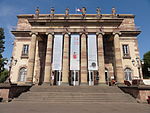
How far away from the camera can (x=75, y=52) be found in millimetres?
17500

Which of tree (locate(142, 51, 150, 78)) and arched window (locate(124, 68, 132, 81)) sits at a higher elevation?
tree (locate(142, 51, 150, 78))

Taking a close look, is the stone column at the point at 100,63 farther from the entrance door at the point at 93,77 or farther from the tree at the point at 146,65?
the tree at the point at 146,65

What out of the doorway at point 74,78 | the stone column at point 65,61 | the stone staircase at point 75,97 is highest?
the stone column at point 65,61

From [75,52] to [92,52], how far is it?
2.57m

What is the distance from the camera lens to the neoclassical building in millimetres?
17062

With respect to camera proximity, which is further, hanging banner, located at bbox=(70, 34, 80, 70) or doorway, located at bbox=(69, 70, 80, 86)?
doorway, located at bbox=(69, 70, 80, 86)

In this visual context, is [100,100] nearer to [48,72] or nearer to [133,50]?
[48,72]

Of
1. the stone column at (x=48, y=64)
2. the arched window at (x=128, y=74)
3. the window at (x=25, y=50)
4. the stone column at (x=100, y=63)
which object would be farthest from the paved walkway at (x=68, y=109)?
the window at (x=25, y=50)

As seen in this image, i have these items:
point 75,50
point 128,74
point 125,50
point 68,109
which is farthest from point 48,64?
point 125,50

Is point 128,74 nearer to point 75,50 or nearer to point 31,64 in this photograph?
point 75,50

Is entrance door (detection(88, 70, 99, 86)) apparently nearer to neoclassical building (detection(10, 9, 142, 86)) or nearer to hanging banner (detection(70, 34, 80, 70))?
neoclassical building (detection(10, 9, 142, 86))

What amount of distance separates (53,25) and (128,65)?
47.7 ft

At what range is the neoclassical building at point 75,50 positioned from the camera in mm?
17062

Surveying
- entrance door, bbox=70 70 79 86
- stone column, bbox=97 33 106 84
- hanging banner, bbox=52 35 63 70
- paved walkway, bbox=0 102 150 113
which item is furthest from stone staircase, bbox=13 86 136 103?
entrance door, bbox=70 70 79 86
